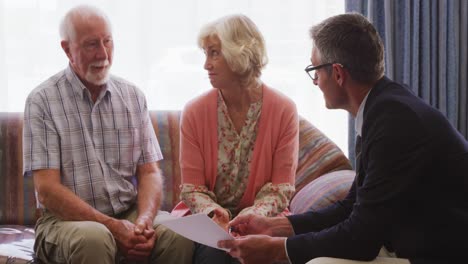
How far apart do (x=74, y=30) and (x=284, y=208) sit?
0.99 meters

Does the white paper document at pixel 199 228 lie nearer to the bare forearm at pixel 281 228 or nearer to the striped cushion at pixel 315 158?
the bare forearm at pixel 281 228

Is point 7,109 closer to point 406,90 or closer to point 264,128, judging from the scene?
point 264,128

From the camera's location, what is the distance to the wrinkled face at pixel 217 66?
7.34 feet

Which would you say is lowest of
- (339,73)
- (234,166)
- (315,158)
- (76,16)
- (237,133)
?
(315,158)

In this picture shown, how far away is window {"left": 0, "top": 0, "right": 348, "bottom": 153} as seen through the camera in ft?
10.0

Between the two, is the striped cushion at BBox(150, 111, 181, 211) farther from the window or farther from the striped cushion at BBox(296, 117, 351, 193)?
the striped cushion at BBox(296, 117, 351, 193)

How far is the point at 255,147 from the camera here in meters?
2.27

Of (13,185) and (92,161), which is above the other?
(92,161)

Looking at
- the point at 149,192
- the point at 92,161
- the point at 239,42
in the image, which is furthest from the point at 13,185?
the point at 239,42

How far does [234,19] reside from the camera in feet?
7.41

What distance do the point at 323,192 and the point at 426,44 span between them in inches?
43.6

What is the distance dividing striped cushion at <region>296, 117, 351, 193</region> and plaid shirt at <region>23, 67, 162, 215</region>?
0.65 meters

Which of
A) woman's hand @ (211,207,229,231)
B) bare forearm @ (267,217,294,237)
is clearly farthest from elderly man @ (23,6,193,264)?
bare forearm @ (267,217,294,237)

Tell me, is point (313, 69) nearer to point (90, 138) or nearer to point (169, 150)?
point (90, 138)
